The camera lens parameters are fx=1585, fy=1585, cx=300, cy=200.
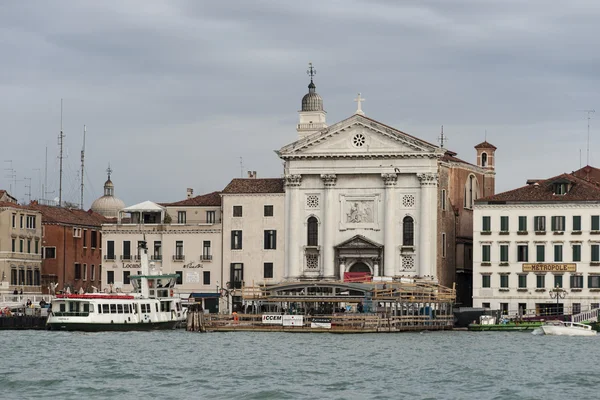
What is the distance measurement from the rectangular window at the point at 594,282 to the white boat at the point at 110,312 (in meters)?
24.2

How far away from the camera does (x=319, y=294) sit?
85250 mm

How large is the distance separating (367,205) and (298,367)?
39947 mm

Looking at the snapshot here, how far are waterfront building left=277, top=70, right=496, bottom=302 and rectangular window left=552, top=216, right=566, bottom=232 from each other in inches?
290

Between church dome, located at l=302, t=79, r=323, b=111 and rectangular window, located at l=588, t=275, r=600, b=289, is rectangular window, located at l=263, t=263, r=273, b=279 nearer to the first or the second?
rectangular window, located at l=588, t=275, r=600, b=289

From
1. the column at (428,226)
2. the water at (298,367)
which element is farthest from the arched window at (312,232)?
the water at (298,367)

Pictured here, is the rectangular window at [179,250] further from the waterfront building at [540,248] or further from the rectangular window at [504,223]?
the rectangular window at [504,223]

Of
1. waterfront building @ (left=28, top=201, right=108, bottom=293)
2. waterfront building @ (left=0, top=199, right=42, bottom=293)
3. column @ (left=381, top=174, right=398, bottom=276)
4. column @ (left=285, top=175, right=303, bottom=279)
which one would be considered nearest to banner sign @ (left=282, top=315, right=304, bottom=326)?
column @ (left=381, top=174, right=398, bottom=276)

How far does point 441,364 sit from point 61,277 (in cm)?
5159

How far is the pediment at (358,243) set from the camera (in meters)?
96.2

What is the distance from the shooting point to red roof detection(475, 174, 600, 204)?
3632 inches

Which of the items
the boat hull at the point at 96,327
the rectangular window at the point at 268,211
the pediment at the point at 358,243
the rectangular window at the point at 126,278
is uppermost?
the rectangular window at the point at 268,211

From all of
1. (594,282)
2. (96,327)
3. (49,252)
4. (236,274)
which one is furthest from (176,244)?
(594,282)

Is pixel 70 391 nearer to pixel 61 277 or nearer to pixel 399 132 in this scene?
pixel 399 132

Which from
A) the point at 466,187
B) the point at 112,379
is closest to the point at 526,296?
the point at 466,187
